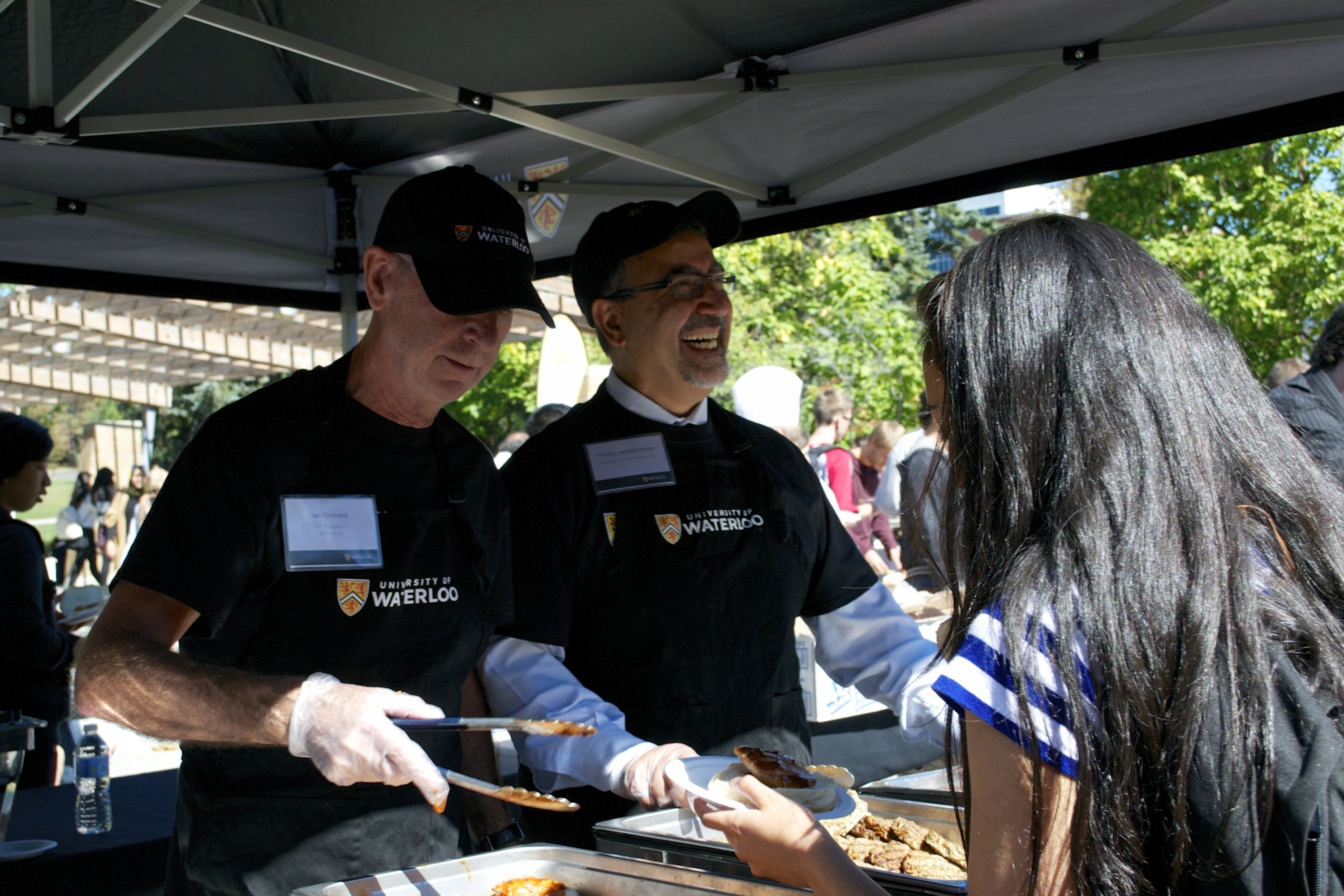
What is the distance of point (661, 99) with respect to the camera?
8.87 ft

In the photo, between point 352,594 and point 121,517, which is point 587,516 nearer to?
point 352,594

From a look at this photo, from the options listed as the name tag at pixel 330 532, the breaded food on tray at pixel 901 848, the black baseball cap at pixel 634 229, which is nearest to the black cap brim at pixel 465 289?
the name tag at pixel 330 532

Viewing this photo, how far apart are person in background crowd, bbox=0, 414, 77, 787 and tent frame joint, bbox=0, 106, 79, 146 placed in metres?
1.62

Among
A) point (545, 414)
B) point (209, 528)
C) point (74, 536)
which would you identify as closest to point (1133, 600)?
point (209, 528)

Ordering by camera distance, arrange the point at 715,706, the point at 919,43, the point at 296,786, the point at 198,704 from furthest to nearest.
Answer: the point at 919,43
the point at 715,706
the point at 296,786
the point at 198,704

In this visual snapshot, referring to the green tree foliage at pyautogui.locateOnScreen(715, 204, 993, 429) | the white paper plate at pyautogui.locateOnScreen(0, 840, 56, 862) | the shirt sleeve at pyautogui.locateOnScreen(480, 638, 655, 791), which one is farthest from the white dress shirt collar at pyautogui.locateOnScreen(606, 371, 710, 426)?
the green tree foliage at pyautogui.locateOnScreen(715, 204, 993, 429)

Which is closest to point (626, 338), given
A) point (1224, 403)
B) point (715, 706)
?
point (715, 706)

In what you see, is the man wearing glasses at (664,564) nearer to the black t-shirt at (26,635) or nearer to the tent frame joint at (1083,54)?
the tent frame joint at (1083,54)

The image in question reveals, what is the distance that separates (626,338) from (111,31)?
1.33m

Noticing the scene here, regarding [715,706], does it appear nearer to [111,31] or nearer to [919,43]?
[919,43]

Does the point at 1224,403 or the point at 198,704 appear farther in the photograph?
the point at 198,704

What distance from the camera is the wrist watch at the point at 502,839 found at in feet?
6.67

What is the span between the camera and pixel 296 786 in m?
1.77

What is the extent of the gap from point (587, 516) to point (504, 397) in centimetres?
1302
